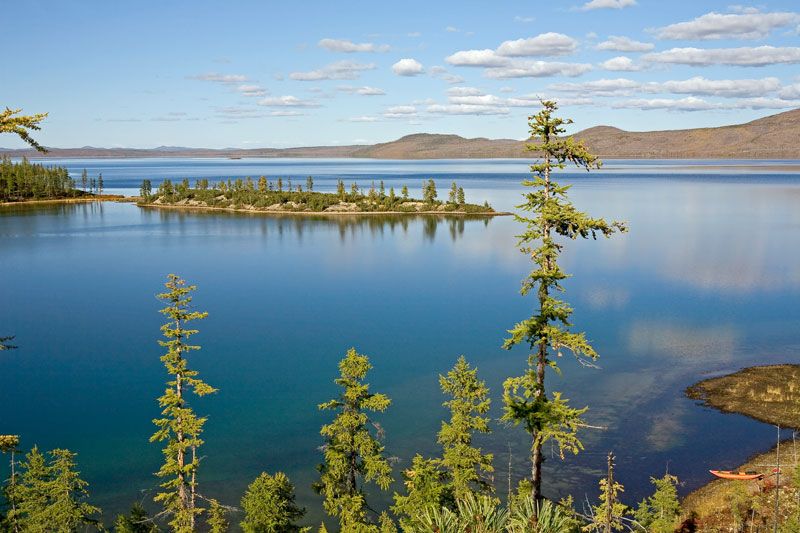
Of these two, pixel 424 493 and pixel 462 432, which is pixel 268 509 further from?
pixel 462 432

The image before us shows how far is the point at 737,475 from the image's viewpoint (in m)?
37.0

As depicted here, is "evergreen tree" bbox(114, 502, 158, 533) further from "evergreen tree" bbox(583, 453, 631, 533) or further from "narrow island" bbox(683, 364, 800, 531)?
"narrow island" bbox(683, 364, 800, 531)

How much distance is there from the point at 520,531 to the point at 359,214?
566 ft

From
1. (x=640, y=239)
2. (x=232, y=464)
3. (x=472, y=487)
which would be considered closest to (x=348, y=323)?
(x=232, y=464)

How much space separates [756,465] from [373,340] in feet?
111

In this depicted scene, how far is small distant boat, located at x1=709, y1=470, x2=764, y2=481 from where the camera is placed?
3638cm

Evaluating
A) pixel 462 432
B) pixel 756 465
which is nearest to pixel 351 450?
pixel 462 432

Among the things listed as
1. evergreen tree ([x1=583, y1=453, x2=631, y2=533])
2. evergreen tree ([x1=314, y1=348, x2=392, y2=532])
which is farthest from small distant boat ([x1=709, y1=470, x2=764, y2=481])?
evergreen tree ([x1=314, y1=348, x2=392, y2=532])

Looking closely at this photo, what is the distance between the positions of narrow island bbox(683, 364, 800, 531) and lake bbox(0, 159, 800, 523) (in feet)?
4.72

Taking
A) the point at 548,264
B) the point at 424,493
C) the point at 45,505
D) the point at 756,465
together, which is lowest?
the point at 756,465

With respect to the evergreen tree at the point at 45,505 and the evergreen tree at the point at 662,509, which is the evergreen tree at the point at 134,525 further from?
the evergreen tree at the point at 662,509

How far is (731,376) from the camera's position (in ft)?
171

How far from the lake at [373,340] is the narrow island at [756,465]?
1.44 m

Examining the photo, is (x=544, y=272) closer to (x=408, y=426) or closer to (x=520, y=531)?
(x=520, y=531)
